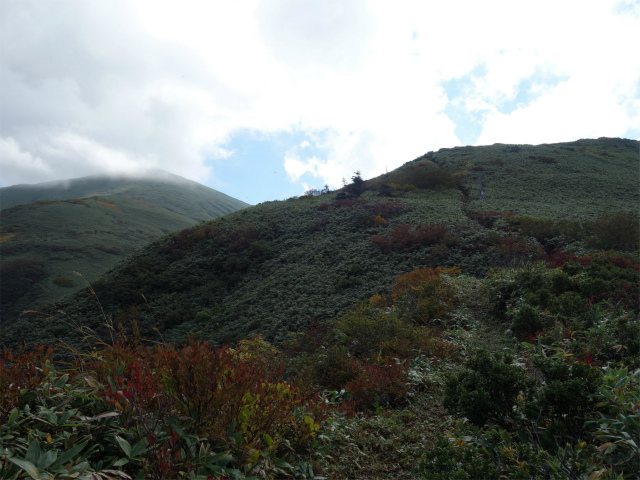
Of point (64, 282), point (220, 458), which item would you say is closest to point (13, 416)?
point (220, 458)

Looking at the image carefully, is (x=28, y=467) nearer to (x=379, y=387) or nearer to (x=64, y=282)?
(x=379, y=387)

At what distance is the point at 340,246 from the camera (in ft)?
66.9

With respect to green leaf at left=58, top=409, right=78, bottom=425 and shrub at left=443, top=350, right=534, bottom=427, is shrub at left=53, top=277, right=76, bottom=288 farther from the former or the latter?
shrub at left=443, top=350, right=534, bottom=427

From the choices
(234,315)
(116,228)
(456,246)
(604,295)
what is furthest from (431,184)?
(116,228)

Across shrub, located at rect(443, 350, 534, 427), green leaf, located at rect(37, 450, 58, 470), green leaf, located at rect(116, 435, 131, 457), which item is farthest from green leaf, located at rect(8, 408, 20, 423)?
shrub, located at rect(443, 350, 534, 427)

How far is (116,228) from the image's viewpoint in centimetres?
5009

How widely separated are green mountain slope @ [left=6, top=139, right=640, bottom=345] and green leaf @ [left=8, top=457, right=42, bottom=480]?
10.3 meters

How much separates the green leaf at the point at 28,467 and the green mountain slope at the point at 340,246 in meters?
10.3

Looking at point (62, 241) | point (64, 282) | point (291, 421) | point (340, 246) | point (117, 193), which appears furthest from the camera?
point (117, 193)

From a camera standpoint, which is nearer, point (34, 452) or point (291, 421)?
point (34, 452)

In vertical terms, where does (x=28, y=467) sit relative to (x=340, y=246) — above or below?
below

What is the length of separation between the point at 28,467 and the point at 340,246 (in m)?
18.9

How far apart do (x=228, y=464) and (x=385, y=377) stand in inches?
117

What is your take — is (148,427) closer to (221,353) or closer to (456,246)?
(221,353)
